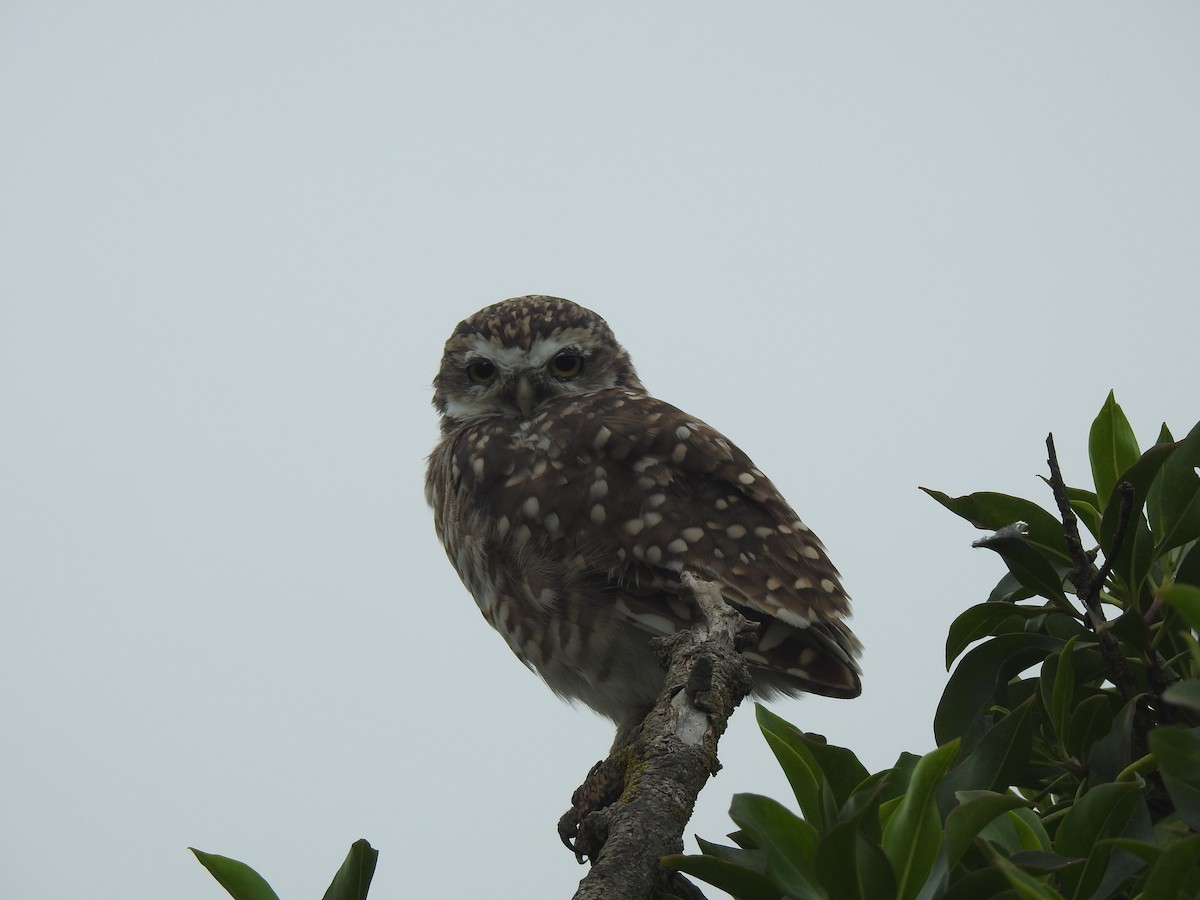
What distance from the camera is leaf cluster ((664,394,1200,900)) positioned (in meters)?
1.02

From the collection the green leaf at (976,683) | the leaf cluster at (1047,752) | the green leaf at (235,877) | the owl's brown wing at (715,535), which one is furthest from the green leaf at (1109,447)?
the green leaf at (235,877)

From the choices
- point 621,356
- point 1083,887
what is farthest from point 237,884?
point 621,356

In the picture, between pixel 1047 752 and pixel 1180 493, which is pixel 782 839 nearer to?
pixel 1047 752

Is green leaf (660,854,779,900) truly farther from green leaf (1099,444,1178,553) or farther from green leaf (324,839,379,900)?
green leaf (1099,444,1178,553)

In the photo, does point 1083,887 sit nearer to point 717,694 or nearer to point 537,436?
point 717,694

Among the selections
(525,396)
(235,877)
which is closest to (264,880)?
(235,877)

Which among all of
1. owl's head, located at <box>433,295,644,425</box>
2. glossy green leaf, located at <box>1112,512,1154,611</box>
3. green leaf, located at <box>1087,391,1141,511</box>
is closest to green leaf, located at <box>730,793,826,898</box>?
glossy green leaf, located at <box>1112,512,1154,611</box>

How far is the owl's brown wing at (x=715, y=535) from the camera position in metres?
2.74

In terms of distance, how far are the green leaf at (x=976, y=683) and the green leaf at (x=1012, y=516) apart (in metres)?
0.14

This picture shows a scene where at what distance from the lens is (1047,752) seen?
4.94 ft

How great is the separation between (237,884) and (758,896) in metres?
0.62

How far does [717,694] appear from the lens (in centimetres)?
156

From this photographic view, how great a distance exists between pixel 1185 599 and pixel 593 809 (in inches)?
64.7

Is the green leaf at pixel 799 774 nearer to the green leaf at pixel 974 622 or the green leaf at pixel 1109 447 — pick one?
the green leaf at pixel 974 622
